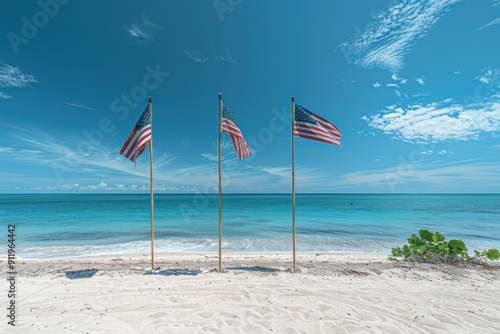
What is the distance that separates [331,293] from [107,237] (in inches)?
741

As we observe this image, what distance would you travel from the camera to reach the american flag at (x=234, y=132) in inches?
318

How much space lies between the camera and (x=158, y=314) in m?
5.04

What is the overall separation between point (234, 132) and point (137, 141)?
345 centimetres

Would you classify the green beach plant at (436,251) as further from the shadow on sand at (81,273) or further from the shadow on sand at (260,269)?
the shadow on sand at (81,273)

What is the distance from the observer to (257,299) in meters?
5.81

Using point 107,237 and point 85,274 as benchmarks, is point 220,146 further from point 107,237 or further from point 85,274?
point 107,237

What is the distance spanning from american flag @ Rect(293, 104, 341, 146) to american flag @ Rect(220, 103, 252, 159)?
195cm

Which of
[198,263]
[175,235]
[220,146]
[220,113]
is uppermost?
[220,113]

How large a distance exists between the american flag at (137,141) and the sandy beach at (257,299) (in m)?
4.16

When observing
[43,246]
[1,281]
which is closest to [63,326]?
[1,281]

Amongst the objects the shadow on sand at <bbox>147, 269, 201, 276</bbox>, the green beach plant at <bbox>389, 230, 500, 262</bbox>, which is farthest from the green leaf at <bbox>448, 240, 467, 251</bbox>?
the shadow on sand at <bbox>147, 269, 201, 276</bbox>

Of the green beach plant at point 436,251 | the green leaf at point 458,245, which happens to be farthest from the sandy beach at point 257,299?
the green leaf at point 458,245

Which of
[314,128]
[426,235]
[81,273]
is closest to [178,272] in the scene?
[81,273]

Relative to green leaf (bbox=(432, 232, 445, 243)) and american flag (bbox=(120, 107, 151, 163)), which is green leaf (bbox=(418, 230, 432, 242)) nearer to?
green leaf (bbox=(432, 232, 445, 243))
